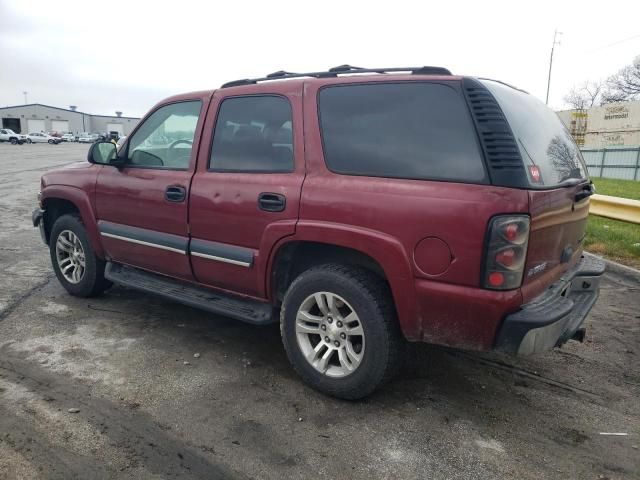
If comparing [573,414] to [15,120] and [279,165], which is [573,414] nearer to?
[279,165]

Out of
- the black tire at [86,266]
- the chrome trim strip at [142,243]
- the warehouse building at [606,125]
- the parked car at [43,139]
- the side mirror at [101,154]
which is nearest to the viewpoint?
the chrome trim strip at [142,243]

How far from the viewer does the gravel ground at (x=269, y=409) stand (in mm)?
2568

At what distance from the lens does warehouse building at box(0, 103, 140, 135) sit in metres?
80.9

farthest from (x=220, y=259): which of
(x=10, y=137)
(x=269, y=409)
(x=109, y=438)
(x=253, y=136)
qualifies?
(x=10, y=137)

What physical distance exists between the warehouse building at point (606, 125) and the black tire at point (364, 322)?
91.4 ft

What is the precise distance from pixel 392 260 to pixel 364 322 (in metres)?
0.43

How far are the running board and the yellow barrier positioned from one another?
5.32 meters

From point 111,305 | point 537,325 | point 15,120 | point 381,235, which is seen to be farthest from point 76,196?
point 15,120

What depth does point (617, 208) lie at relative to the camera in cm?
679

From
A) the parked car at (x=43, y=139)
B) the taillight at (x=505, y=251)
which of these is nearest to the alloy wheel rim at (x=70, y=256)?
the taillight at (x=505, y=251)

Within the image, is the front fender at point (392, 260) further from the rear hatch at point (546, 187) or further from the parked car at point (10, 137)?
the parked car at point (10, 137)

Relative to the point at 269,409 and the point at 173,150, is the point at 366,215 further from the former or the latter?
the point at 173,150

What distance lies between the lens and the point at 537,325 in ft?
8.54

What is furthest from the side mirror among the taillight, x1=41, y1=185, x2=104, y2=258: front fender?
the taillight
